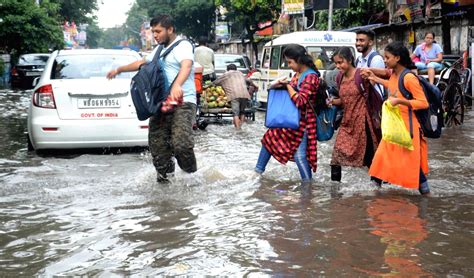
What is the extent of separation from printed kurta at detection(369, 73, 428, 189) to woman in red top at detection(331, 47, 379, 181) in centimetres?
36

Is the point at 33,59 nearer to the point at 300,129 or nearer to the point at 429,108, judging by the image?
the point at 300,129

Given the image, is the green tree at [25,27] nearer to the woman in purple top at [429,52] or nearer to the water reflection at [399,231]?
the woman in purple top at [429,52]

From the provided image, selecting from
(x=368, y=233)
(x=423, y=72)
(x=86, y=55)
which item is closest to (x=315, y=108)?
(x=368, y=233)

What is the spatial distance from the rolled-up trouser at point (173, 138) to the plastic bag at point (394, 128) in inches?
69.9

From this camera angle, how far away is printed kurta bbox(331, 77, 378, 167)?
661 cm

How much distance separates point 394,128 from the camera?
20.0 ft

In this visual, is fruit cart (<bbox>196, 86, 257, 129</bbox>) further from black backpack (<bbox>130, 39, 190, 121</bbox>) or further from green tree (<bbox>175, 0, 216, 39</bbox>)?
green tree (<bbox>175, 0, 216, 39</bbox>)

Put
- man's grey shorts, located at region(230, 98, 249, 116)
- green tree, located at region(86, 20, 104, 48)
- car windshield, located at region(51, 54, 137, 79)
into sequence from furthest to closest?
1. green tree, located at region(86, 20, 104, 48)
2. man's grey shorts, located at region(230, 98, 249, 116)
3. car windshield, located at region(51, 54, 137, 79)

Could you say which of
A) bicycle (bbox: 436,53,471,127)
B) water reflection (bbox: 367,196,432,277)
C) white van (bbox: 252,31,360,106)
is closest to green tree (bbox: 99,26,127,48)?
white van (bbox: 252,31,360,106)

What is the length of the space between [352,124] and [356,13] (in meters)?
25.0

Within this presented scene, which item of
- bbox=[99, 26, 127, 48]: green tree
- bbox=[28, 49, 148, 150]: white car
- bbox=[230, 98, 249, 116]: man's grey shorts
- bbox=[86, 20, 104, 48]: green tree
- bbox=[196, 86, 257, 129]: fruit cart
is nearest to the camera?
bbox=[28, 49, 148, 150]: white car

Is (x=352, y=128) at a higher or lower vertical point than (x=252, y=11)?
lower

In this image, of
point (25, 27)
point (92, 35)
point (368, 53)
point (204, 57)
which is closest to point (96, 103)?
point (368, 53)

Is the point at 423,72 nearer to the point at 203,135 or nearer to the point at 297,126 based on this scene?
the point at 203,135
